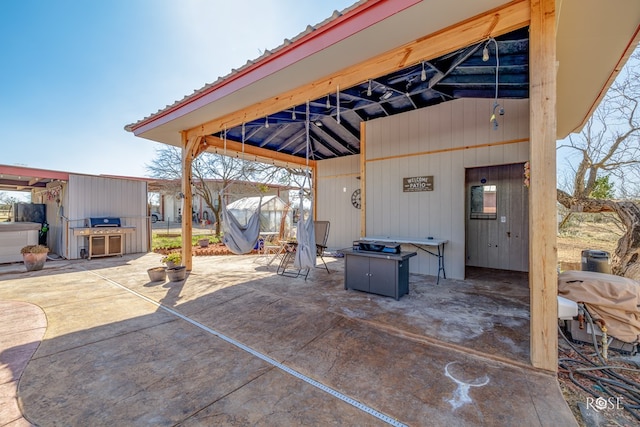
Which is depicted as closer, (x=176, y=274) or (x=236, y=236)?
(x=176, y=274)

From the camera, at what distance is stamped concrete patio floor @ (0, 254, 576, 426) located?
1.61 metres

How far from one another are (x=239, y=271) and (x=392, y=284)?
3328 millimetres

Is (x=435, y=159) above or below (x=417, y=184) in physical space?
above

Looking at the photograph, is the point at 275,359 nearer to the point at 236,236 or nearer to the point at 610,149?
the point at 236,236

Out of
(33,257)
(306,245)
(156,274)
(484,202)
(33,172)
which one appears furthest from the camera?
(33,172)

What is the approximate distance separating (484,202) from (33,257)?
9763 mm

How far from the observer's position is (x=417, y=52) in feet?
9.12

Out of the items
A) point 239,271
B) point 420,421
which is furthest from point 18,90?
point 420,421

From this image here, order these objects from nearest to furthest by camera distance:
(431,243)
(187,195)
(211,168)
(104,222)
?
1. (431,243)
2. (187,195)
3. (104,222)
4. (211,168)

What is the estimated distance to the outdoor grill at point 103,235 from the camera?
6.93 m

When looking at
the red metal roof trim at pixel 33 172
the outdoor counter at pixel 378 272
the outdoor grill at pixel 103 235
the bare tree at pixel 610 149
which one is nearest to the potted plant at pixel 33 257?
the outdoor grill at pixel 103 235

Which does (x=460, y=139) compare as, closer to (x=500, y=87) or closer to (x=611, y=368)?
(x=500, y=87)

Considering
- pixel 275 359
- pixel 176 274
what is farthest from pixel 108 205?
pixel 275 359

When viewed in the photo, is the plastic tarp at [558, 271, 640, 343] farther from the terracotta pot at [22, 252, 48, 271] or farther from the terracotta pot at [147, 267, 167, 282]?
the terracotta pot at [22, 252, 48, 271]
